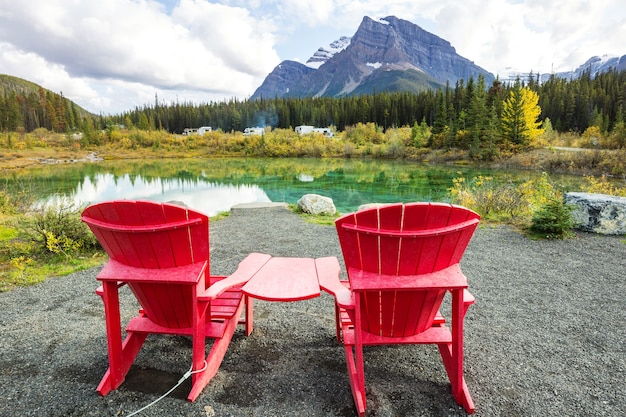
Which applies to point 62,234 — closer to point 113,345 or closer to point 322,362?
point 113,345

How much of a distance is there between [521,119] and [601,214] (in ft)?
110

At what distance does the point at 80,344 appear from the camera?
3094 mm

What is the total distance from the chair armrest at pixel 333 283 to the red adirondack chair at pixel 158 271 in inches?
29.9

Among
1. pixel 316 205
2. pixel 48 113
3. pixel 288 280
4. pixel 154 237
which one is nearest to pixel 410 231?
pixel 288 280

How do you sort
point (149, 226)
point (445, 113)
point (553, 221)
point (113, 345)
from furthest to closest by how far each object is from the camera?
point (445, 113) → point (553, 221) → point (113, 345) → point (149, 226)

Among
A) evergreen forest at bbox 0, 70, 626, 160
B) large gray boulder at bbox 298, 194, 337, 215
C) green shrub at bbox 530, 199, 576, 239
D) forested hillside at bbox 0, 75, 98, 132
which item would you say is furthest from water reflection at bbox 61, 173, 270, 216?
forested hillside at bbox 0, 75, 98, 132

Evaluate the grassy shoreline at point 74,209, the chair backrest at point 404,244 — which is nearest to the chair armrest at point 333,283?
the chair backrest at point 404,244

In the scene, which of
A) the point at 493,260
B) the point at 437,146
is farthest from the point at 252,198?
the point at 437,146

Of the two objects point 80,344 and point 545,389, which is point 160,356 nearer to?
point 80,344

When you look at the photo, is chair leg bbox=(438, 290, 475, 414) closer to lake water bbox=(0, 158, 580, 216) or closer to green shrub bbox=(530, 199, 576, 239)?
green shrub bbox=(530, 199, 576, 239)

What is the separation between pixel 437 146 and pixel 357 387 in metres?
44.7

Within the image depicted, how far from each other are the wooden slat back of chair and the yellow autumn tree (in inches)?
1588

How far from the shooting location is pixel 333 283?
8.86 feet

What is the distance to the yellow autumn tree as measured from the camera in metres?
35.8
